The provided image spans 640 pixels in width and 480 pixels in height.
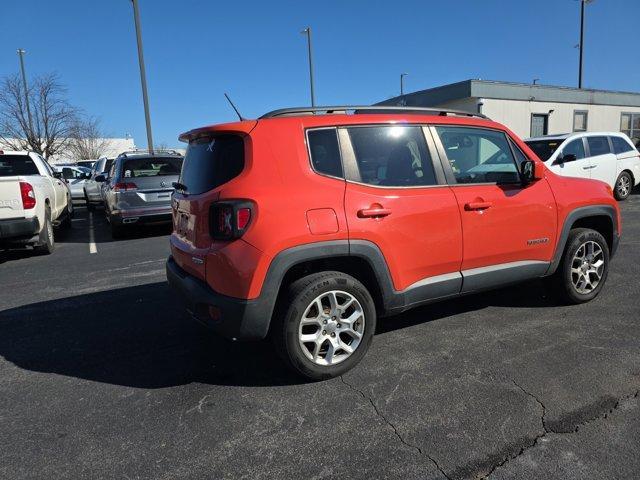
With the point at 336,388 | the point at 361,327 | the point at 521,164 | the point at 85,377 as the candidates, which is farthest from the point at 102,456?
the point at 521,164

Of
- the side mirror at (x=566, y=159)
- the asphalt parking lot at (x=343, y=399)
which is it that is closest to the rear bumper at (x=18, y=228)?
the asphalt parking lot at (x=343, y=399)

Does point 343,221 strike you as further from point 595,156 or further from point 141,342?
point 595,156

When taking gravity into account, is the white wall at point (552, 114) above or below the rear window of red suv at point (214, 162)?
above

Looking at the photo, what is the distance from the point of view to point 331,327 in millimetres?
3131

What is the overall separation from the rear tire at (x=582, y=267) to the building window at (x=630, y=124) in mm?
22880

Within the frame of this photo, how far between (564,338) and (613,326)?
557 mm

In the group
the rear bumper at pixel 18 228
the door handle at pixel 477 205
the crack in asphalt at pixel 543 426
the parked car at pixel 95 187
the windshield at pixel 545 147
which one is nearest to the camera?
the crack in asphalt at pixel 543 426

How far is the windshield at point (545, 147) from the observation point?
34.0 ft

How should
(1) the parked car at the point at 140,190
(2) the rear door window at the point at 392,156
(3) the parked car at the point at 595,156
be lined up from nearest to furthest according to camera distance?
1. (2) the rear door window at the point at 392,156
2. (1) the parked car at the point at 140,190
3. (3) the parked car at the point at 595,156

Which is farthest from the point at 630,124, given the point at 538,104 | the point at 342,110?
the point at 342,110

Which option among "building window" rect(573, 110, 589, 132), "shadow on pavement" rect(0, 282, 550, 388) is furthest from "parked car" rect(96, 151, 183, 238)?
"building window" rect(573, 110, 589, 132)

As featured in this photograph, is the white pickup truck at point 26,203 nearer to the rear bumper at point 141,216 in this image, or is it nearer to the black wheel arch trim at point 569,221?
the rear bumper at point 141,216

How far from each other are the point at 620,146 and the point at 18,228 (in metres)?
13.1

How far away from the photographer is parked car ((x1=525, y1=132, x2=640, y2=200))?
1023cm
